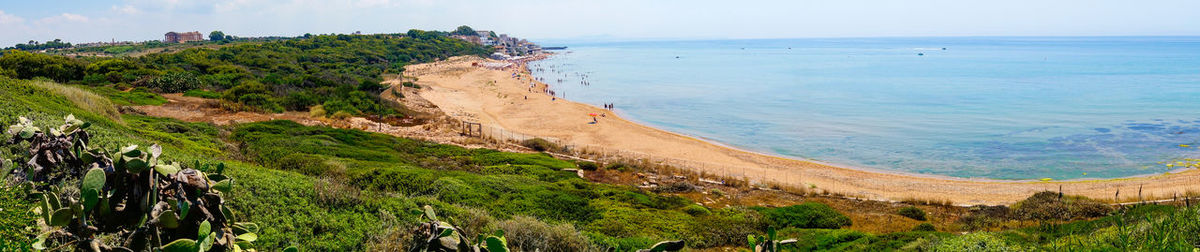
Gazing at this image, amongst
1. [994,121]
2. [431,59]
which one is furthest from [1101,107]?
[431,59]

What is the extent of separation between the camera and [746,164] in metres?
25.6

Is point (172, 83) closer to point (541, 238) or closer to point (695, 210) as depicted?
point (695, 210)

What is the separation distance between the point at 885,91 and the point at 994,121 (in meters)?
18.7

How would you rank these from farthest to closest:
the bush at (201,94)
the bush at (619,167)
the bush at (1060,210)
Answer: the bush at (201,94)
the bush at (619,167)
the bush at (1060,210)

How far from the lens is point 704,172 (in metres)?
22.0

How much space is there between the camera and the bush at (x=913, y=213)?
14.9m

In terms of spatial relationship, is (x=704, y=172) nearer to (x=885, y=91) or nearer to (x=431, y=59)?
(x=885, y=91)

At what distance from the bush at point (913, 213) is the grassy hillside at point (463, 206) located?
60 millimetres

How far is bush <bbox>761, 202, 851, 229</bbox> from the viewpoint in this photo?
42.2 feet

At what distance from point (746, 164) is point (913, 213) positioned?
34.8 feet

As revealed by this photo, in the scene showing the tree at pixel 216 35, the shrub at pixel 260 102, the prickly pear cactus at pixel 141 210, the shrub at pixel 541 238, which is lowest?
the shrub at pixel 541 238

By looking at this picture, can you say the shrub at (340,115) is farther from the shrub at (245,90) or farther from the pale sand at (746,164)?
the pale sand at (746,164)

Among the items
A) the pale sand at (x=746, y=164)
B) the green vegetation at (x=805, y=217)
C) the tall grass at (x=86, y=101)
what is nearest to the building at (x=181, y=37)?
the pale sand at (x=746, y=164)

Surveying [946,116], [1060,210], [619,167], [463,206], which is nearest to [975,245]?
[463,206]
